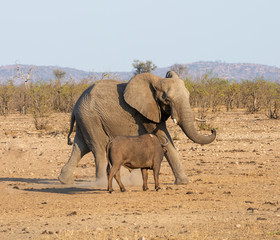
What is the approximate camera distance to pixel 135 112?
11195 mm

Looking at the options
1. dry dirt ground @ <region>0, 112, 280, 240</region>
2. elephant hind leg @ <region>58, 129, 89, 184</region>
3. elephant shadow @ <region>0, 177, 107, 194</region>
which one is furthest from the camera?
elephant hind leg @ <region>58, 129, 89, 184</region>

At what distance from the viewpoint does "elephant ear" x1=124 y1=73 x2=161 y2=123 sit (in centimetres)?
1091

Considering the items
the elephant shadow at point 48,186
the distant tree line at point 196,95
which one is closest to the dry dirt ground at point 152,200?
the elephant shadow at point 48,186

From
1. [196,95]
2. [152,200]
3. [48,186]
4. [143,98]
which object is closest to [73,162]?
[48,186]

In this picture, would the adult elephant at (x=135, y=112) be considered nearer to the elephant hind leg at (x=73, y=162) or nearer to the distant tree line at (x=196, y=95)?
the elephant hind leg at (x=73, y=162)

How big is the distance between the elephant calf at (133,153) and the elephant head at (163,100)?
67 centimetres

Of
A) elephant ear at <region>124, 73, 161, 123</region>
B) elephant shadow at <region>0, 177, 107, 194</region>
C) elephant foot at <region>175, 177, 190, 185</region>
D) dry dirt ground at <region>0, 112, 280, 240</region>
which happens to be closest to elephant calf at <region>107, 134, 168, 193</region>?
dry dirt ground at <region>0, 112, 280, 240</region>

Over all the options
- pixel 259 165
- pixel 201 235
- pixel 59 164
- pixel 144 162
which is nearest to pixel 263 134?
pixel 259 165

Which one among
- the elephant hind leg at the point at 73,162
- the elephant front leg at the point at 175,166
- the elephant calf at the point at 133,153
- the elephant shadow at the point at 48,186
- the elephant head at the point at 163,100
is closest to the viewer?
the elephant calf at the point at 133,153

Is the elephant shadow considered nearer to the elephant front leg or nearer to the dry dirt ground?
the dry dirt ground

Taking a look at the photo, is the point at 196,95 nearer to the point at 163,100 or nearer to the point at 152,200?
the point at 163,100

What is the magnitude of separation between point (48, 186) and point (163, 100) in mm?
3014

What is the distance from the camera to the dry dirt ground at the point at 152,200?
694cm

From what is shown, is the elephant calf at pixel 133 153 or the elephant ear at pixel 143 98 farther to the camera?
the elephant ear at pixel 143 98
